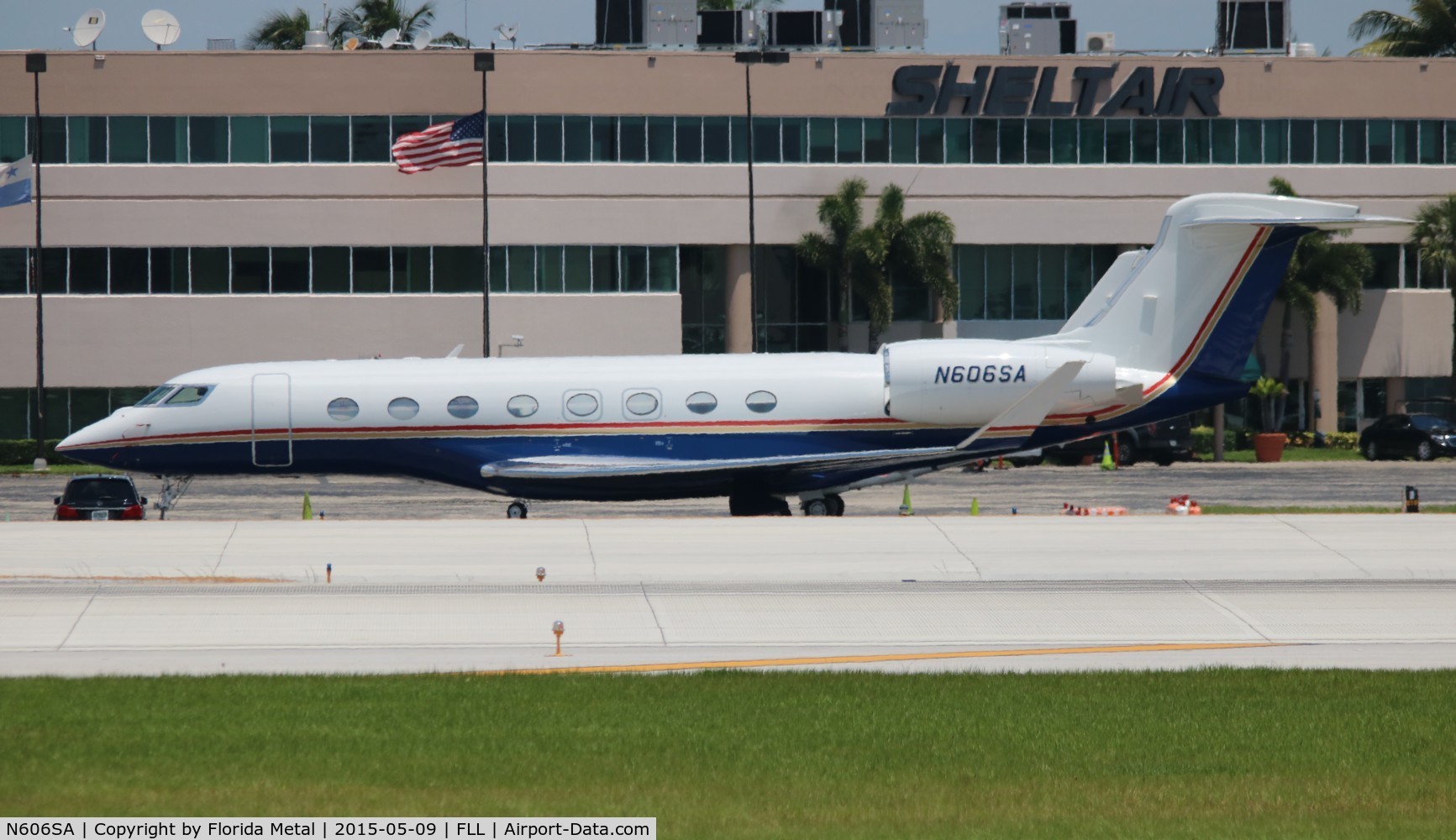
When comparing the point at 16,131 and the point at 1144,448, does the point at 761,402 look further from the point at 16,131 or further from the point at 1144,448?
the point at 16,131

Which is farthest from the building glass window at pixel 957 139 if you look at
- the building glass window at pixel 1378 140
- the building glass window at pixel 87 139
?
the building glass window at pixel 87 139

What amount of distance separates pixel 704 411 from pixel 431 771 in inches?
720

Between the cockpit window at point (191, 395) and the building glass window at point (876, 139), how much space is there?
1356 inches

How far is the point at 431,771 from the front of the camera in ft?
33.8

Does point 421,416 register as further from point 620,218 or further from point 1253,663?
point 620,218

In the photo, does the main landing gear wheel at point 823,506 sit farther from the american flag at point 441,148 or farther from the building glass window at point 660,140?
the building glass window at point 660,140

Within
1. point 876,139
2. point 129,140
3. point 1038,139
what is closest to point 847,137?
point 876,139

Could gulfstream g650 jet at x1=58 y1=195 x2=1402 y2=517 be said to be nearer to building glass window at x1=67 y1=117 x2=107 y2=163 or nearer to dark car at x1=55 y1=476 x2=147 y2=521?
dark car at x1=55 y1=476 x2=147 y2=521

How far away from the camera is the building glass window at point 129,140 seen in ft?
184

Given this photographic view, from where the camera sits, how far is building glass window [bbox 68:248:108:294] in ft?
184

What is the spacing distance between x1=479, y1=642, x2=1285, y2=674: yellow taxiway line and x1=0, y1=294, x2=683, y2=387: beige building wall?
41747 millimetres

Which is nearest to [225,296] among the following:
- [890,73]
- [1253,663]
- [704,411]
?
[890,73]

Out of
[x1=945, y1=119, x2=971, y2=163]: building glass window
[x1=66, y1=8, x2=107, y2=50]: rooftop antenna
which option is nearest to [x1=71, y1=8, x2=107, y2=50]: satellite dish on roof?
[x1=66, y1=8, x2=107, y2=50]: rooftop antenna

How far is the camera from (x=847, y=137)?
5888cm
